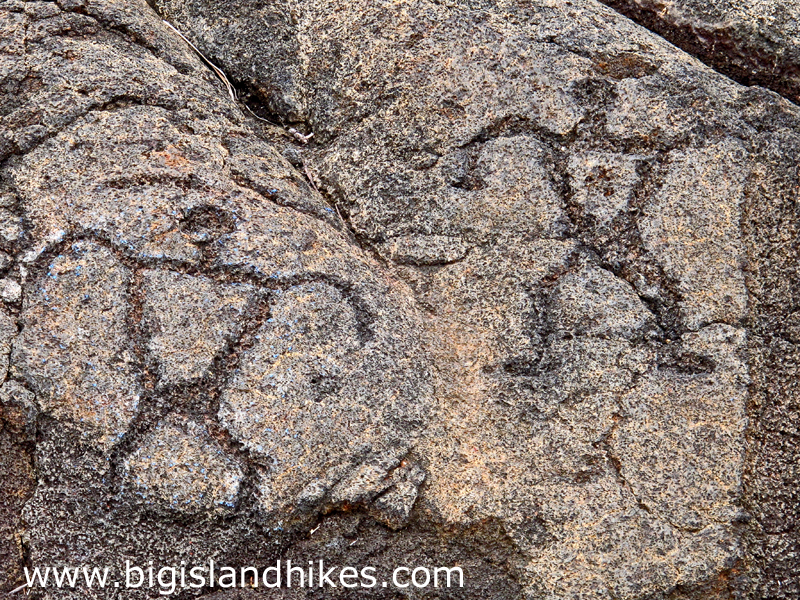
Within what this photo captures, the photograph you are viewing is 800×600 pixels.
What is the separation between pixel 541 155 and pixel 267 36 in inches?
27.0

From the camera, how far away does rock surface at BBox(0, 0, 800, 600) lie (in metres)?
1.31

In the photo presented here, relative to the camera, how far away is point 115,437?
1.29 m

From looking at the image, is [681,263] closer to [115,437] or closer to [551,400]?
[551,400]

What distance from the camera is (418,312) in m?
1.50

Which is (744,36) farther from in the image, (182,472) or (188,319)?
(182,472)

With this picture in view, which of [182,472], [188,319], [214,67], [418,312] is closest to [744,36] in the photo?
[418,312]

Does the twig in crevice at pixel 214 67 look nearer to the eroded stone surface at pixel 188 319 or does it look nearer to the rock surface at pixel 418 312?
the rock surface at pixel 418 312

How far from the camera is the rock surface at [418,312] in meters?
1.31

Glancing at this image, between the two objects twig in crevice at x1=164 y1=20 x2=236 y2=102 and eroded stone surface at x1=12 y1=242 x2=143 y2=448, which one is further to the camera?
twig in crevice at x1=164 y1=20 x2=236 y2=102

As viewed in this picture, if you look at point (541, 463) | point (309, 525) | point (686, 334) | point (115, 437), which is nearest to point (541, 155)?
point (686, 334)

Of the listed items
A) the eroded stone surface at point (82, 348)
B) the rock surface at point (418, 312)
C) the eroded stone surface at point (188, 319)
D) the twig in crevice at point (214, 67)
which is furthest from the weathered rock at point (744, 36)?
the eroded stone surface at point (82, 348)

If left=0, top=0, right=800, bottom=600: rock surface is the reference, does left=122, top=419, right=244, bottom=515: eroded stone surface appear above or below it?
below

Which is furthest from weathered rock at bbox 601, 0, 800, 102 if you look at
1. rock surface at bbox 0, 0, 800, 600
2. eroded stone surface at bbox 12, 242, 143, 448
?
eroded stone surface at bbox 12, 242, 143, 448

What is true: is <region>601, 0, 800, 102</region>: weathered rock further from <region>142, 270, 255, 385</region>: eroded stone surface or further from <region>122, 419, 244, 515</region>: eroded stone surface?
<region>122, 419, 244, 515</region>: eroded stone surface
